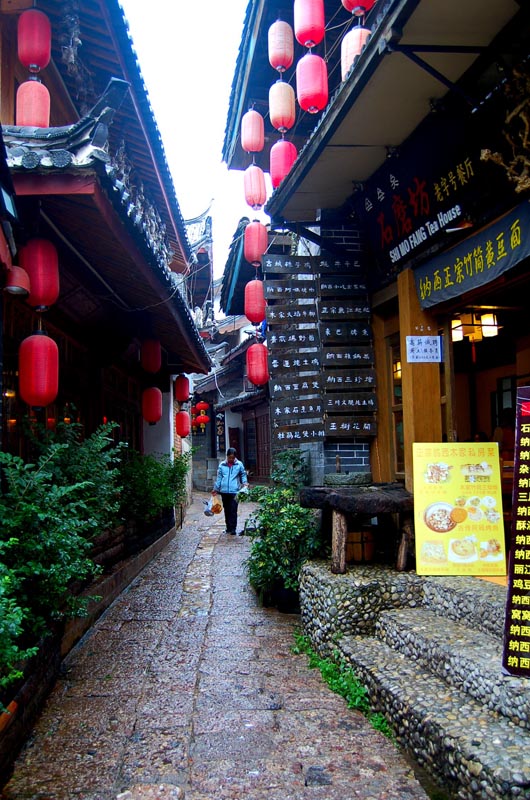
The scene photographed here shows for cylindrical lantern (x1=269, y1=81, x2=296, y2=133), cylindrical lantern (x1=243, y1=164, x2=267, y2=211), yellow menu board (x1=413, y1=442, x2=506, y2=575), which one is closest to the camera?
yellow menu board (x1=413, y1=442, x2=506, y2=575)

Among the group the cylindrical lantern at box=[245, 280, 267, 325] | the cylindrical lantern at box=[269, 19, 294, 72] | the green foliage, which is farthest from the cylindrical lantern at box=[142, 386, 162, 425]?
the green foliage

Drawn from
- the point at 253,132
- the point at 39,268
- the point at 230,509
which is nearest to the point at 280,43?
the point at 253,132

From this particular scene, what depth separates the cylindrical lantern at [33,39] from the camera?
655cm

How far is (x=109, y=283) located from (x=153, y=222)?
5.08m

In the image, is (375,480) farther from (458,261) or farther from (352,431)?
(458,261)

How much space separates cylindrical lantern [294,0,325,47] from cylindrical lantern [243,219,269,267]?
321 cm

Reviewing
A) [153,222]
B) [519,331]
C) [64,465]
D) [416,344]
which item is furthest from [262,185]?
[64,465]

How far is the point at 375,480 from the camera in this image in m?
7.77

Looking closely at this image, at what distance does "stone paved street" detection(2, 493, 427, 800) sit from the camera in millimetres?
3582

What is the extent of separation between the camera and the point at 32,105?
6.48 metres

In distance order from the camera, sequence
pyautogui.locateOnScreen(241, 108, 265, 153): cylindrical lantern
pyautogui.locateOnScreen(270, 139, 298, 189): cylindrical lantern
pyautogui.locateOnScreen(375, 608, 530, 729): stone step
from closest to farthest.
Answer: pyautogui.locateOnScreen(375, 608, 530, 729): stone step → pyautogui.locateOnScreen(270, 139, 298, 189): cylindrical lantern → pyautogui.locateOnScreen(241, 108, 265, 153): cylindrical lantern

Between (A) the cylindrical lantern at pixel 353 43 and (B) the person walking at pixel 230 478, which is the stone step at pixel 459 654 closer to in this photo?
(A) the cylindrical lantern at pixel 353 43

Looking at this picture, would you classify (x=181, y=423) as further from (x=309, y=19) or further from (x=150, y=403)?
(x=309, y=19)

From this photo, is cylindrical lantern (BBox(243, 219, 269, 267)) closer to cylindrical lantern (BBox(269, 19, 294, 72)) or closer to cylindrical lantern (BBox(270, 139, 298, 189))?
cylindrical lantern (BBox(270, 139, 298, 189))
